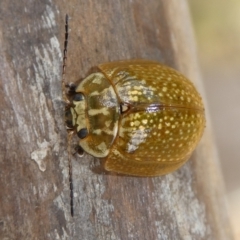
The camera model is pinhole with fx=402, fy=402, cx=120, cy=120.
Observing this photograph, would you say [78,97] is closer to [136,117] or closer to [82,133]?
[82,133]

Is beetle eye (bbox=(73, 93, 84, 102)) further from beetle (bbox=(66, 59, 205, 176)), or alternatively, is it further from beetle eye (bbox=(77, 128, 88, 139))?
beetle eye (bbox=(77, 128, 88, 139))

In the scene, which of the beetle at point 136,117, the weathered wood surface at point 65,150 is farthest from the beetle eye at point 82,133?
the weathered wood surface at point 65,150

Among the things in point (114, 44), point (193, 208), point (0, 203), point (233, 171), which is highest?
point (114, 44)

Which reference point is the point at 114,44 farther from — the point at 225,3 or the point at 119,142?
the point at 225,3

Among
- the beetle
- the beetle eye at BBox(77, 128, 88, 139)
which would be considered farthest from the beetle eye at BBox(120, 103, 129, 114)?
the beetle eye at BBox(77, 128, 88, 139)

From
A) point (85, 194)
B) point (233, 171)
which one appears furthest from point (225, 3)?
point (85, 194)

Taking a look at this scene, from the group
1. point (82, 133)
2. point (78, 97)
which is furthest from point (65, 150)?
point (78, 97)
